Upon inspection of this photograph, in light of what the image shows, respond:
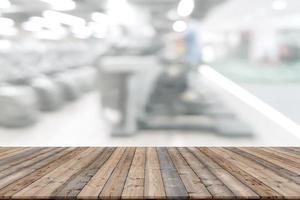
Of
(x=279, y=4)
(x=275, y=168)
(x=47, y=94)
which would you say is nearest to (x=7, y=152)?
(x=47, y=94)

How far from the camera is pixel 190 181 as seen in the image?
9.14 ft

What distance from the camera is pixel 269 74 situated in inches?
222

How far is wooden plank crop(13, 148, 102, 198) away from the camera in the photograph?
243cm

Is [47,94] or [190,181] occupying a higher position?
[47,94]

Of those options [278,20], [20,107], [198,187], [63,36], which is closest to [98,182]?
[198,187]

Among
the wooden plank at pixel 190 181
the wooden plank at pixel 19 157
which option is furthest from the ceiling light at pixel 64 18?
the wooden plank at pixel 190 181

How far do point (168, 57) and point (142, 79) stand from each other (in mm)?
476

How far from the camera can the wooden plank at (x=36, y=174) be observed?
2477mm

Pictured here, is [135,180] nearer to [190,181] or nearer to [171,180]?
[171,180]

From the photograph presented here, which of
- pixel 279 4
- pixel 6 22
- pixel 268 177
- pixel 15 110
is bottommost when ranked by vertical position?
pixel 268 177

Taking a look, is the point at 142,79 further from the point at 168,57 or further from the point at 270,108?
the point at 270,108

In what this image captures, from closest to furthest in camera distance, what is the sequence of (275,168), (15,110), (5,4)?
(275,168)
(15,110)
(5,4)

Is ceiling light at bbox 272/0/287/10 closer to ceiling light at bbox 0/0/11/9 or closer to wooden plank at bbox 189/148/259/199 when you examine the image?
wooden plank at bbox 189/148/259/199

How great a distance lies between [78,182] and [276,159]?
2128mm
